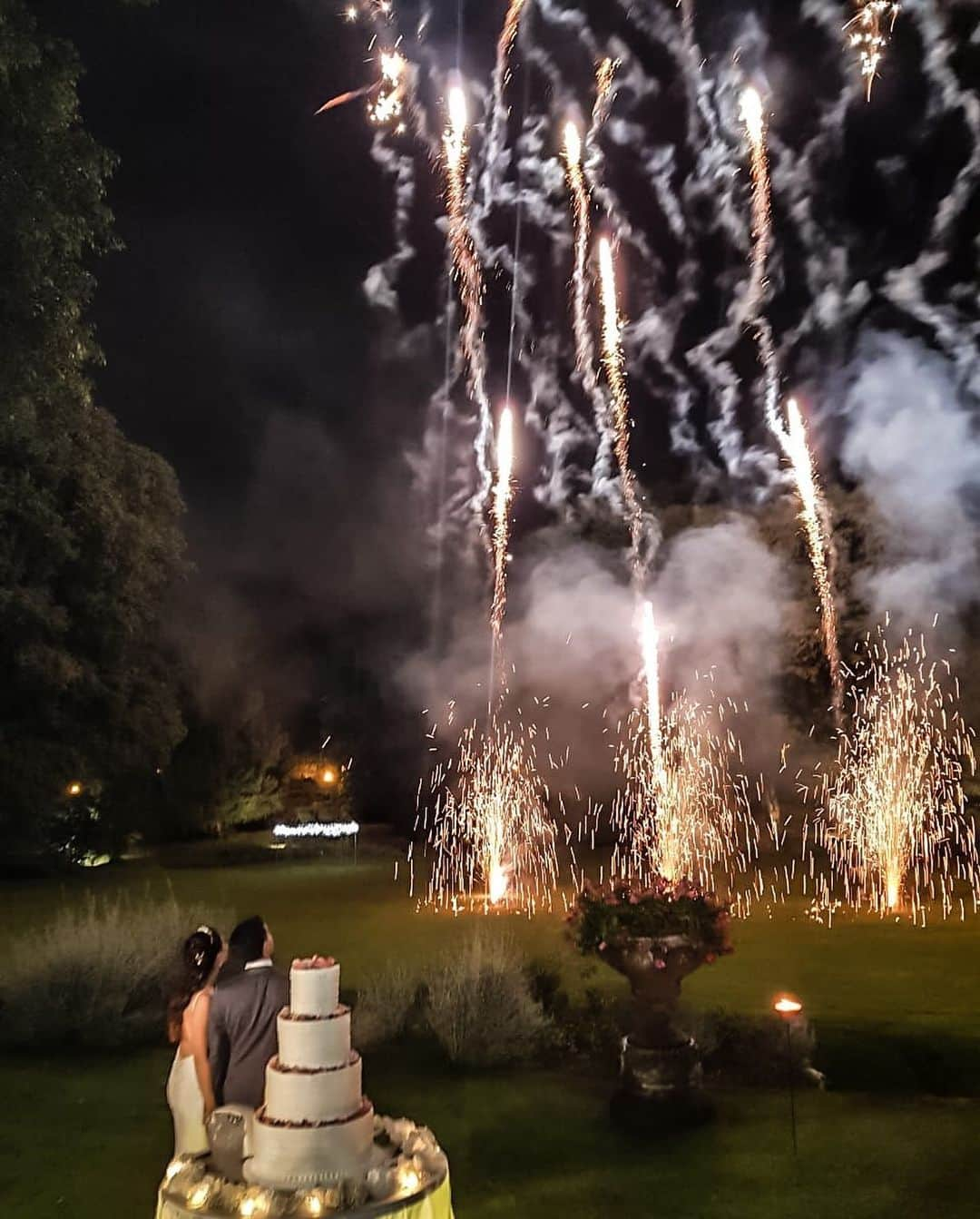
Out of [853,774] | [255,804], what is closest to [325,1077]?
[853,774]

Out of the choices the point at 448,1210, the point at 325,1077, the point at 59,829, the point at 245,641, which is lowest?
the point at 448,1210

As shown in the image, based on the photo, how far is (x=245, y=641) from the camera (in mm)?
39719

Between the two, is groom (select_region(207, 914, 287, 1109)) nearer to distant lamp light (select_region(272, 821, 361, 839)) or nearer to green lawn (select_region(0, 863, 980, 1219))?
green lawn (select_region(0, 863, 980, 1219))

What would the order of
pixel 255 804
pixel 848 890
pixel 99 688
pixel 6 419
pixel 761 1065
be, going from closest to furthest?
pixel 761 1065, pixel 6 419, pixel 99 688, pixel 848 890, pixel 255 804

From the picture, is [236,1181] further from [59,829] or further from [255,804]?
[255,804]

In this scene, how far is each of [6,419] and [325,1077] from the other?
27.6ft

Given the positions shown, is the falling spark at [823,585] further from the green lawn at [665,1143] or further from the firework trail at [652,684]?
the green lawn at [665,1143]

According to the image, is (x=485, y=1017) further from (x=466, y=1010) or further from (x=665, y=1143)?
(x=665, y=1143)

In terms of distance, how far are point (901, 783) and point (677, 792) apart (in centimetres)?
492

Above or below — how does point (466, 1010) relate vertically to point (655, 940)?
below

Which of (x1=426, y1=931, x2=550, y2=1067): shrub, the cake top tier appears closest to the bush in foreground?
(x1=426, y1=931, x2=550, y2=1067): shrub

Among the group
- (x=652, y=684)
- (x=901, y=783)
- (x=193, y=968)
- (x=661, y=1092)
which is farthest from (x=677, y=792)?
(x=193, y=968)

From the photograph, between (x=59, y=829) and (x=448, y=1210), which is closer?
(x=448, y=1210)

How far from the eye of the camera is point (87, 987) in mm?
11102
